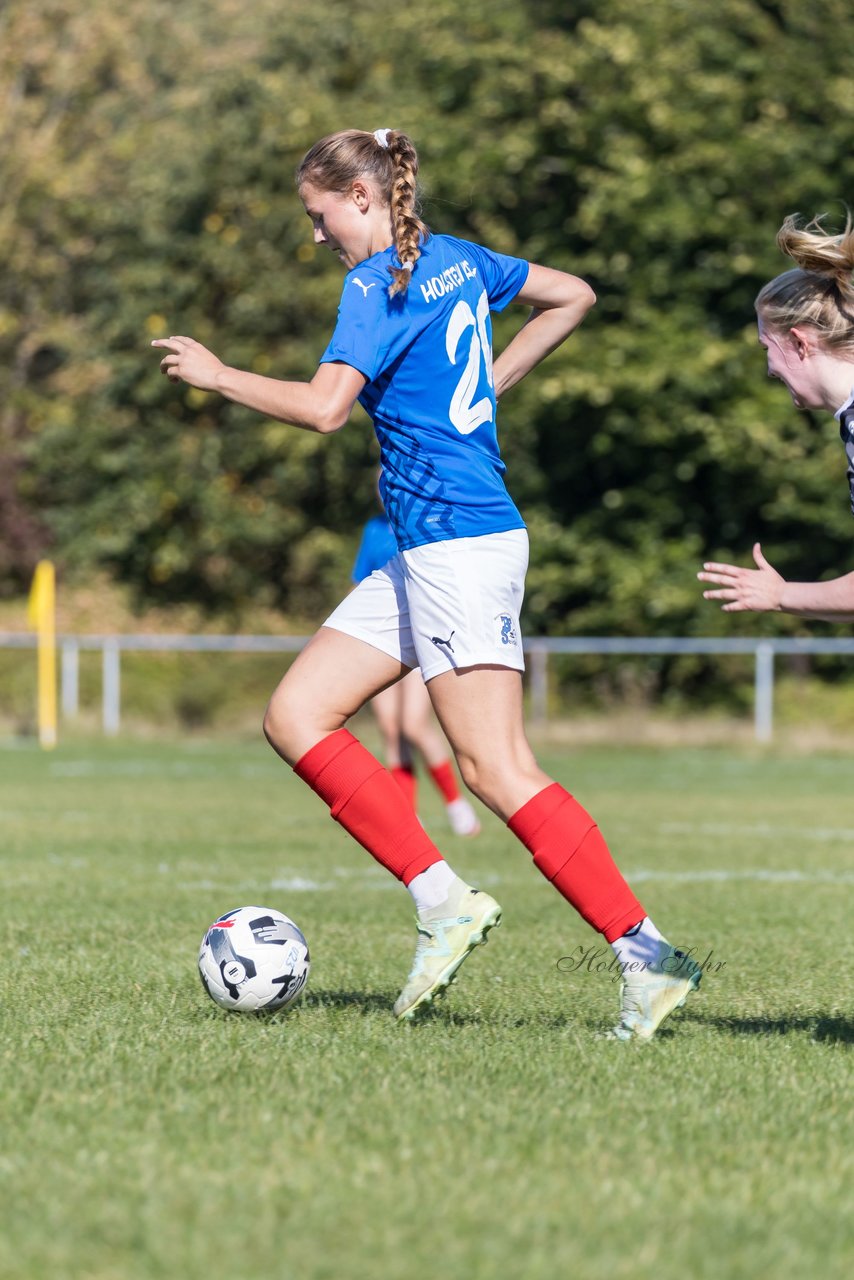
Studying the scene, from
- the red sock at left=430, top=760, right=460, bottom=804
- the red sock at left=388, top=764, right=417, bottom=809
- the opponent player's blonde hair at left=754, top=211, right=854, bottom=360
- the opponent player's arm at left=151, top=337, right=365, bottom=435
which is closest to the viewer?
the opponent player's blonde hair at left=754, top=211, right=854, bottom=360

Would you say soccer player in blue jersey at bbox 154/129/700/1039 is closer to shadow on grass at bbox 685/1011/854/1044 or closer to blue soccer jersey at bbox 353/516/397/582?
shadow on grass at bbox 685/1011/854/1044

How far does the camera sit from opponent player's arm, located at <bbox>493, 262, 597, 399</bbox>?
4.82 m

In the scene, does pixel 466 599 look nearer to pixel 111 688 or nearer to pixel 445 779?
pixel 445 779

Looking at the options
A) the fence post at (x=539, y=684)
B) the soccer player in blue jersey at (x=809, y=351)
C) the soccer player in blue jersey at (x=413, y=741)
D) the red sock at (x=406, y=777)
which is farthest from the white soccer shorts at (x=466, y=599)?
the fence post at (x=539, y=684)

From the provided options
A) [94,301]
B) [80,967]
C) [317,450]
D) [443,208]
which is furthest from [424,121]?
[80,967]

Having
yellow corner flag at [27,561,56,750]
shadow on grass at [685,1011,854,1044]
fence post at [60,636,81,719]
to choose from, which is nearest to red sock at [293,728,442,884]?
shadow on grass at [685,1011,854,1044]

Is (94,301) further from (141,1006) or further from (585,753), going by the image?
(141,1006)

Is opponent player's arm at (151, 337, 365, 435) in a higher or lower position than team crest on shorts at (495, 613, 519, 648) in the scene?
higher

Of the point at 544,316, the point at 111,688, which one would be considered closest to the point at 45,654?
the point at 111,688

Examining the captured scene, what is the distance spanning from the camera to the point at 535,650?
80.1 feet

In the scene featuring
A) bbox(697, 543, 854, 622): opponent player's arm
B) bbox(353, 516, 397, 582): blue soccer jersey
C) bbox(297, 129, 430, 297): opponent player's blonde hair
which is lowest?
bbox(353, 516, 397, 582): blue soccer jersey

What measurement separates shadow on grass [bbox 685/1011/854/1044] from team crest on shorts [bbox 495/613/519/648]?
1.13 metres

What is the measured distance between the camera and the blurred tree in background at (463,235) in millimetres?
25578

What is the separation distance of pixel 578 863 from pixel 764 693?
1970cm
